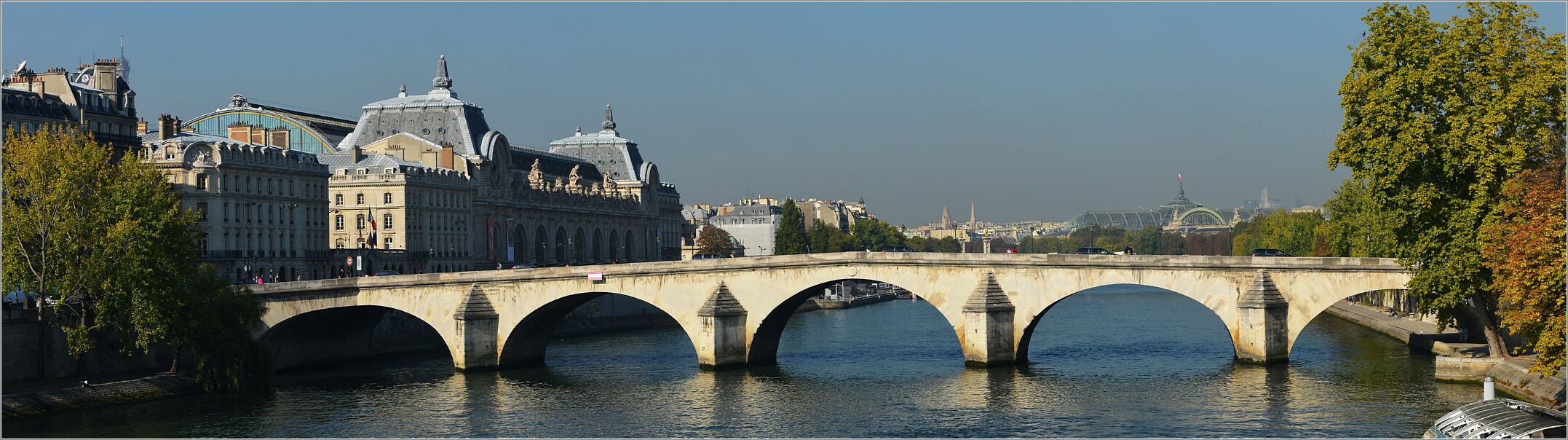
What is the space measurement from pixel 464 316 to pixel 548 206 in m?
60.9

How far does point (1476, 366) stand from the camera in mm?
60625

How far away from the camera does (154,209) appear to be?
216ft

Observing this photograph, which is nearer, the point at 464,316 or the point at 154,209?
the point at 154,209

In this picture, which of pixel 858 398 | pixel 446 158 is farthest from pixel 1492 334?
pixel 446 158

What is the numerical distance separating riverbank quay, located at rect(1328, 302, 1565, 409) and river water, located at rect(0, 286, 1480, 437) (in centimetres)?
77

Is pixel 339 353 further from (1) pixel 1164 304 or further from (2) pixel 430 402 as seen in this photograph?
(1) pixel 1164 304

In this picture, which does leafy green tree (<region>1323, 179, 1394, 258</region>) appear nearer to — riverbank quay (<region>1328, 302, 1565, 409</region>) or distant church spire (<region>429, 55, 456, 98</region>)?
riverbank quay (<region>1328, 302, 1565, 409</region>)

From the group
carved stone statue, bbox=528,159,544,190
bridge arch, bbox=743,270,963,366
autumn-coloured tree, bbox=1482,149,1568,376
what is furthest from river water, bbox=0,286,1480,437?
carved stone statue, bbox=528,159,544,190

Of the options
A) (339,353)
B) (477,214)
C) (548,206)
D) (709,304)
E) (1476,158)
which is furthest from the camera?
(548,206)

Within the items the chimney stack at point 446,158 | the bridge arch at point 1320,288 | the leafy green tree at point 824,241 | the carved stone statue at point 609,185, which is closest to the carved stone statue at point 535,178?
the chimney stack at point 446,158

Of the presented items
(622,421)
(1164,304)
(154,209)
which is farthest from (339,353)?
(1164,304)

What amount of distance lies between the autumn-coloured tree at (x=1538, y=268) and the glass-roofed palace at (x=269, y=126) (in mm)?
83811

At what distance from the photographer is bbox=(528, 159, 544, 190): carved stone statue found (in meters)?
136

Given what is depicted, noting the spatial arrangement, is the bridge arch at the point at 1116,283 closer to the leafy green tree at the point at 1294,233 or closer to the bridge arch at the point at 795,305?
the bridge arch at the point at 795,305
